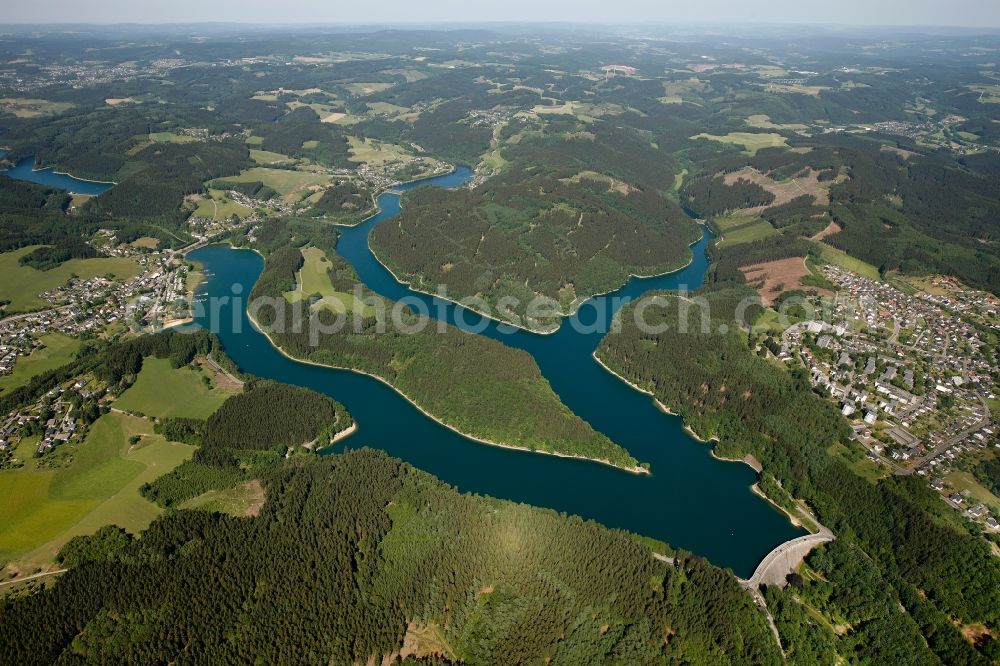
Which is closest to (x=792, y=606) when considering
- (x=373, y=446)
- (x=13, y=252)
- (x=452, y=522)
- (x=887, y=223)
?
(x=452, y=522)

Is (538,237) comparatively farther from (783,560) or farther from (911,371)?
(783,560)

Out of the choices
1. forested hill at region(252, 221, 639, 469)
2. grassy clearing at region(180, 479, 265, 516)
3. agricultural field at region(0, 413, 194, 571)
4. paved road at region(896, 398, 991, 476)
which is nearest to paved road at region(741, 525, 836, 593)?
paved road at region(896, 398, 991, 476)

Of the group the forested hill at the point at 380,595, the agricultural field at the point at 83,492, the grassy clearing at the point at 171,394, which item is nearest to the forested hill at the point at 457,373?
the forested hill at the point at 380,595

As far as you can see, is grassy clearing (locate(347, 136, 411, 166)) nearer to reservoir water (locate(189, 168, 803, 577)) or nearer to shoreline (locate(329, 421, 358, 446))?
reservoir water (locate(189, 168, 803, 577))

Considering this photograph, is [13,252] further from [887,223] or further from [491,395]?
[887,223]

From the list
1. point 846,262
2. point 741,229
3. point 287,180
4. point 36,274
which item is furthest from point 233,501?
point 287,180
